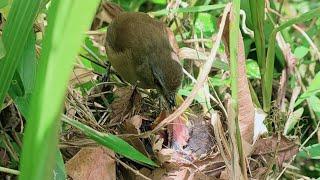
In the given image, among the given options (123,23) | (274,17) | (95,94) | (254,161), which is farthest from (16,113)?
(274,17)

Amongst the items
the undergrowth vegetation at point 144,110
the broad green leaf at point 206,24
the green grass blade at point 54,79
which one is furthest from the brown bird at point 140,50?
the green grass blade at point 54,79

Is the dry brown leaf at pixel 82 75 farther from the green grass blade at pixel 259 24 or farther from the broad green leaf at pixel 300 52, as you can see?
the broad green leaf at pixel 300 52

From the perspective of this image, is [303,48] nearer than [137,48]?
Yes

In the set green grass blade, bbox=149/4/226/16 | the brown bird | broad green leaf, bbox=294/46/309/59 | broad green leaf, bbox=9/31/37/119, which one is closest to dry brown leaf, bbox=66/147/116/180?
broad green leaf, bbox=9/31/37/119

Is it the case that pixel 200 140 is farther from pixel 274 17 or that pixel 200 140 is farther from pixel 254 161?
A: pixel 274 17

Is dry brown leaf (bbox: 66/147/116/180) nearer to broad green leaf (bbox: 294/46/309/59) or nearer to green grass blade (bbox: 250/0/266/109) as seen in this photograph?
green grass blade (bbox: 250/0/266/109)

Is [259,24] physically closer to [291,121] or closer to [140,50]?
[291,121]
